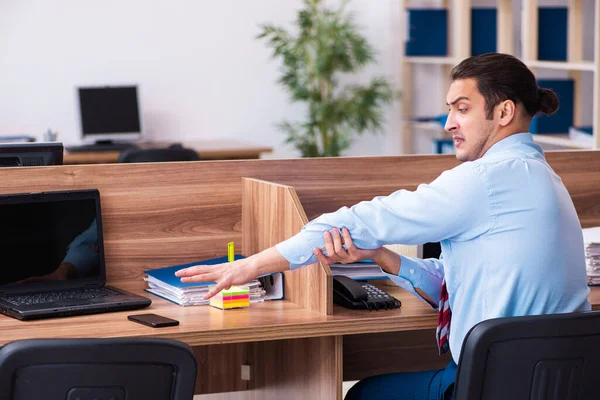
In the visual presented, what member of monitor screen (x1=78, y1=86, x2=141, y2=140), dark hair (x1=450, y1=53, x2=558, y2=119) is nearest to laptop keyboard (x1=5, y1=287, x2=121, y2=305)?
dark hair (x1=450, y1=53, x2=558, y2=119)

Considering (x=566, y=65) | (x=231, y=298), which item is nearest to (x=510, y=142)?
(x=231, y=298)

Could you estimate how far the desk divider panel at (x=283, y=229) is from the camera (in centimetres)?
210

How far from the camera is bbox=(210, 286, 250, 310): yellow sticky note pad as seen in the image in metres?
2.16

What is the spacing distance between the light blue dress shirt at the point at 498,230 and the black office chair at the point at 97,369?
0.58 meters

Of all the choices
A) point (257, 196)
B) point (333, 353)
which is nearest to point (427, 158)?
point (257, 196)

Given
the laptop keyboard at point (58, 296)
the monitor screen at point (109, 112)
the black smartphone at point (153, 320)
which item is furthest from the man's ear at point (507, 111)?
the monitor screen at point (109, 112)

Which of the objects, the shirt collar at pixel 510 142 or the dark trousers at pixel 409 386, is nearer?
the shirt collar at pixel 510 142

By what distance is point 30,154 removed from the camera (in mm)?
2529

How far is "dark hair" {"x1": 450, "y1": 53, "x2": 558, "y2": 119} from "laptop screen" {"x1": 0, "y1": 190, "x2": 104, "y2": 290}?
103 centimetres

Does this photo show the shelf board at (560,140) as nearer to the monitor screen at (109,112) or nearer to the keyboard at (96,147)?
the keyboard at (96,147)

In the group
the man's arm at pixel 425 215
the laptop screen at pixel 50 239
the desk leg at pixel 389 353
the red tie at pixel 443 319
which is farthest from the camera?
the desk leg at pixel 389 353

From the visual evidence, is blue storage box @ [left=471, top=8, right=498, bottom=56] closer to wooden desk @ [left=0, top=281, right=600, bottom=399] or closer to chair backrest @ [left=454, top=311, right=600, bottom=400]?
wooden desk @ [left=0, top=281, right=600, bottom=399]

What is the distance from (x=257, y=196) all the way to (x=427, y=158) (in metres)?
0.55

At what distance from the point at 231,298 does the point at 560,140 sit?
3.34 m
